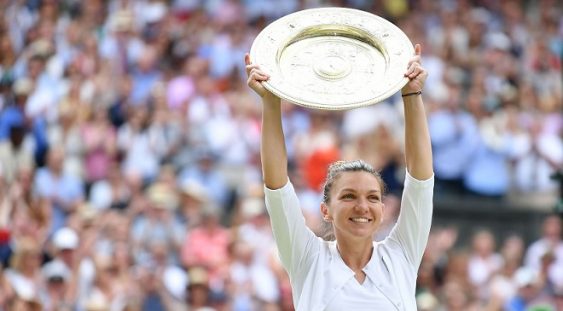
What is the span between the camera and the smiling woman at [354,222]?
17.3 ft

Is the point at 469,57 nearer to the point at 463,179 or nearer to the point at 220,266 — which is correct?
the point at 463,179

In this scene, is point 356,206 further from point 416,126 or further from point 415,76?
point 415,76

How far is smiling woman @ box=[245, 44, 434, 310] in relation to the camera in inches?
207

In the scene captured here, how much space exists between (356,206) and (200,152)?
25.8 feet

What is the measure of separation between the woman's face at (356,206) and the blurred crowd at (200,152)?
458 cm

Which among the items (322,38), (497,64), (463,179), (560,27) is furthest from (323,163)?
(322,38)

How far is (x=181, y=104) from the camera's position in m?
13.8

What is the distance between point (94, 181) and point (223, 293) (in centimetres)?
217

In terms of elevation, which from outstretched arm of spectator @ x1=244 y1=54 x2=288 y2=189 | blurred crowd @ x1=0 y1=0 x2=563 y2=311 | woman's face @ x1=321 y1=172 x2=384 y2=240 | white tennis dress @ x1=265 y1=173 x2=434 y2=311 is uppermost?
outstretched arm of spectator @ x1=244 y1=54 x2=288 y2=189

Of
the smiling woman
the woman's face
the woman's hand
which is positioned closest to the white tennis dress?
the smiling woman

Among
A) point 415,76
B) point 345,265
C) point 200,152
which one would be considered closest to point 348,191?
point 345,265

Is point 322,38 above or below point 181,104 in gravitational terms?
above

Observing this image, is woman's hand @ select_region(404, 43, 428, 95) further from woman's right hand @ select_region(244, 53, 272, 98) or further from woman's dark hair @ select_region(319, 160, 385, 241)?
woman's right hand @ select_region(244, 53, 272, 98)

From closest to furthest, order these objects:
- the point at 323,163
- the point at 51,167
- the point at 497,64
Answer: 1. the point at 51,167
2. the point at 323,163
3. the point at 497,64
